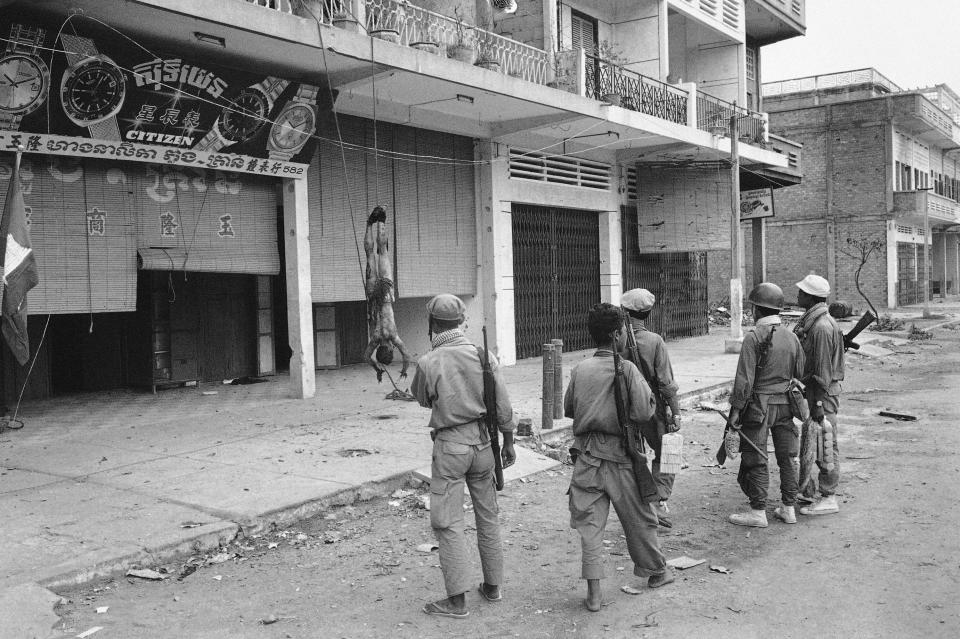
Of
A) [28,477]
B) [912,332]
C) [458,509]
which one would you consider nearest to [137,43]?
[28,477]

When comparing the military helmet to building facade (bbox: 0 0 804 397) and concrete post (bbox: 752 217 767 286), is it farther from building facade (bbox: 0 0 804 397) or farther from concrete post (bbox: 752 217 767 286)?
concrete post (bbox: 752 217 767 286)

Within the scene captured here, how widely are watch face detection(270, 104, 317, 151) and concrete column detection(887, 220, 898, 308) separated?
2931 cm

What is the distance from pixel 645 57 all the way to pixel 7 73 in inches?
517

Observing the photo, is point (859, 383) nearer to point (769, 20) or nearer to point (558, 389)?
point (558, 389)

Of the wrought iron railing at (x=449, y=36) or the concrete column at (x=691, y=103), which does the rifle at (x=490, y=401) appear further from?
the concrete column at (x=691, y=103)

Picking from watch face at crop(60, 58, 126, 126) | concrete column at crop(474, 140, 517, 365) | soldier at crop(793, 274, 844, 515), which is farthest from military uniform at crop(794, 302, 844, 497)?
concrete column at crop(474, 140, 517, 365)

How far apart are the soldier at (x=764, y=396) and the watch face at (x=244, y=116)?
668 centimetres

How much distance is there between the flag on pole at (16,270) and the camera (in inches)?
308

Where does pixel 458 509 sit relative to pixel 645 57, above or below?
below

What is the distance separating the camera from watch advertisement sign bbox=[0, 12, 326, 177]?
8273 millimetres

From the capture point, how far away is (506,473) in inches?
300

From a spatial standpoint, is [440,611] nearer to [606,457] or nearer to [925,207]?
[606,457]

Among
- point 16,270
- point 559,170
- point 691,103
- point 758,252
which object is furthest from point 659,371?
point 758,252

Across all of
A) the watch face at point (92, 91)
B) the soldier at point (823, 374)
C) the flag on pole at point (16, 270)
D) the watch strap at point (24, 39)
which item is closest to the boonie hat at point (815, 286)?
the soldier at point (823, 374)
